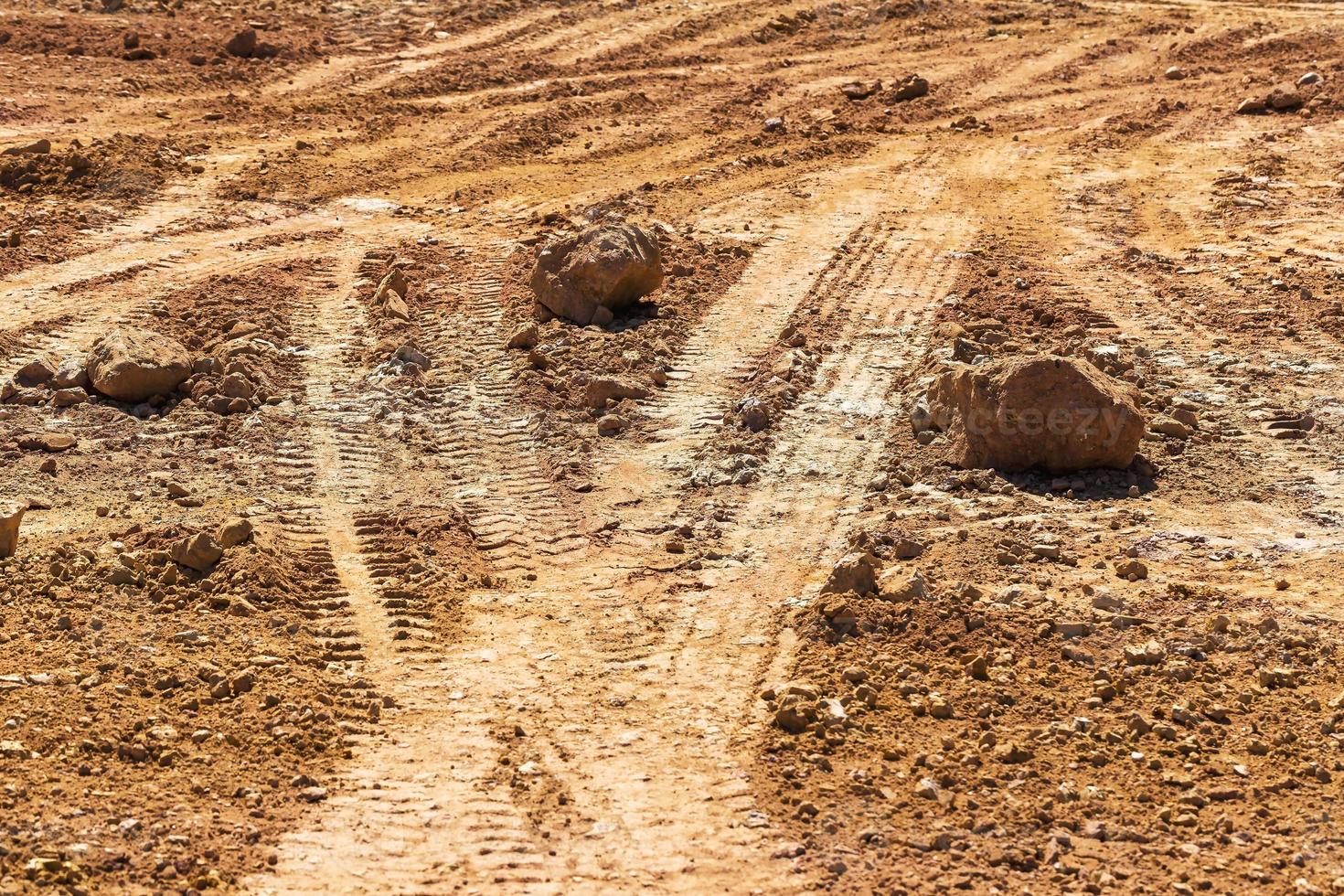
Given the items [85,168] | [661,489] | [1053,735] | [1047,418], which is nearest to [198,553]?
[661,489]

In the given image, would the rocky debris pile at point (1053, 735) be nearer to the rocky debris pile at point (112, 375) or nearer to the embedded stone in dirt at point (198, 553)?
the embedded stone in dirt at point (198, 553)

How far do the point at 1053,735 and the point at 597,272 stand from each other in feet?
21.0

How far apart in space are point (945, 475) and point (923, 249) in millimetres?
4757

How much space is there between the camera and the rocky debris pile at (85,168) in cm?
1538

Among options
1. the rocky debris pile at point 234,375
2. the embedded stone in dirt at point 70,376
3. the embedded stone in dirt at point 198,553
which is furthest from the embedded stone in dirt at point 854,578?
the embedded stone in dirt at point 70,376

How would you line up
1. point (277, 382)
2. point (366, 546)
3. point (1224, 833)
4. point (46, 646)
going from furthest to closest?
point (277, 382)
point (366, 546)
point (46, 646)
point (1224, 833)

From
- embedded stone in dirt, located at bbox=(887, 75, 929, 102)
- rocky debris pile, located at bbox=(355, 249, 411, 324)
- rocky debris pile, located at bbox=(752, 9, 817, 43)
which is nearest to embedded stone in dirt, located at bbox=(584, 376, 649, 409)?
rocky debris pile, located at bbox=(355, 249, 411, 324)

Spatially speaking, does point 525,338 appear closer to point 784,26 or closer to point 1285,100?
point 1285,100

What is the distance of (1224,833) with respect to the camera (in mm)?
6453

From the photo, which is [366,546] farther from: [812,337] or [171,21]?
[171,21]

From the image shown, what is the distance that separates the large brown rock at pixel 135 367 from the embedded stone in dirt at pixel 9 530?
8.41 ft

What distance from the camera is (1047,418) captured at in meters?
9.72

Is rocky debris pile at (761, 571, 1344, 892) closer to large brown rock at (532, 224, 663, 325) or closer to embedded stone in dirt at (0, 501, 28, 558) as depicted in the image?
embedded stone in dirt at (0, 501, 28, 558)

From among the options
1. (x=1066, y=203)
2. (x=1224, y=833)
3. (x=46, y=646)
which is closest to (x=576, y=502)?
(x=46, y=646)
